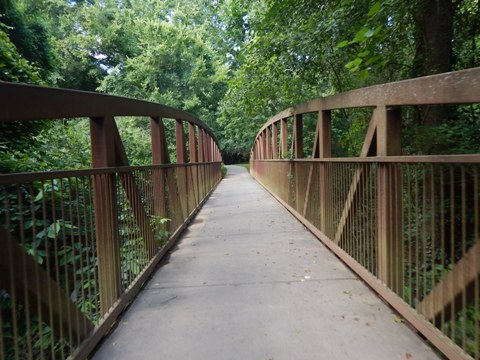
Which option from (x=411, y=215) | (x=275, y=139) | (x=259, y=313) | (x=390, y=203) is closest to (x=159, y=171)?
(x=259, y=313)

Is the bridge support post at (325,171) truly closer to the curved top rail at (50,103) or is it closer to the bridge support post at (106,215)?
the curved top rail at (50,103)

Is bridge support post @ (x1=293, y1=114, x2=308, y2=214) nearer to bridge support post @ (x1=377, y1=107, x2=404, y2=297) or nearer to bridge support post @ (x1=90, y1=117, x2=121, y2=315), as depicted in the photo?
bridge support post @ (x1=377, y1=107, x2=404, y2=297)

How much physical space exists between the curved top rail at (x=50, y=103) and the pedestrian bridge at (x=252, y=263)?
0.04 feet

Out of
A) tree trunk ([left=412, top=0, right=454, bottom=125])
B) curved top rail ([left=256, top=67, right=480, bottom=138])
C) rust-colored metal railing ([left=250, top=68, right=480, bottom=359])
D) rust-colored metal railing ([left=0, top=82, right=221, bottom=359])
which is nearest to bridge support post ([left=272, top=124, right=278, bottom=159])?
rust-colored metal railing ([left=250, top=68, right=480, bottom=359])

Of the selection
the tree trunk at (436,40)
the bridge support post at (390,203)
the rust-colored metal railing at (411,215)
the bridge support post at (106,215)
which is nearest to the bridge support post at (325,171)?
the rust-colored metal railing at (411,215)

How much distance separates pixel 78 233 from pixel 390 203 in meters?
2.24

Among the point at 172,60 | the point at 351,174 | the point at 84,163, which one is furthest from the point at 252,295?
the point at 172,60

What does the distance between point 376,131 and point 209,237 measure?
357 centimetres

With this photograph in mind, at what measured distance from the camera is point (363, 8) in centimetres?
567

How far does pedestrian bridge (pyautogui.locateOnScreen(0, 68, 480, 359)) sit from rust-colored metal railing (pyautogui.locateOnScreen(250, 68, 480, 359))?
0.04 feet

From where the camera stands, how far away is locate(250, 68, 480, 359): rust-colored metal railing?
2092mm

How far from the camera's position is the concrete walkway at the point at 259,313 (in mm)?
2557

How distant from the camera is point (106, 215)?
117 inches

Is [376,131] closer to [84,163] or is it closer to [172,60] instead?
[84,163]
